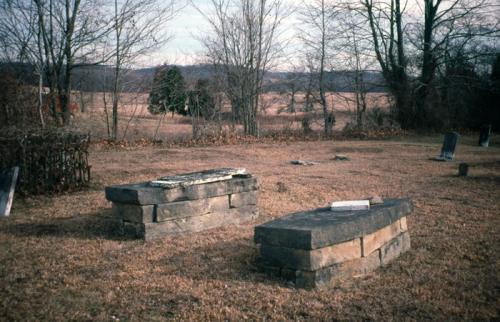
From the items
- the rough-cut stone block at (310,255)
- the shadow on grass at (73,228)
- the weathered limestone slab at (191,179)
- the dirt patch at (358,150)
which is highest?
the weathered limestone slab at (191,179)

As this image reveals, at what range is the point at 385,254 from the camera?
15.5ft

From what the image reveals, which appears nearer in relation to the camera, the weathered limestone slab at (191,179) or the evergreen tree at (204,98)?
the weathered limestone slab at (191,179)

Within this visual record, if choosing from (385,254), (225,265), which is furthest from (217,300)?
(385,254)

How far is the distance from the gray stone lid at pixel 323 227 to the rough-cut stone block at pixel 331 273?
0.28m

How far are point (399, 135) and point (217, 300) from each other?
18.7m

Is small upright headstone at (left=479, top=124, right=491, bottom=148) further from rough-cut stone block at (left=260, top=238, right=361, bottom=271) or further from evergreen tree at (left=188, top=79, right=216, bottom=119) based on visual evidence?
rough-cut stone block at (left=260, top=238, right=361, bottom=271)

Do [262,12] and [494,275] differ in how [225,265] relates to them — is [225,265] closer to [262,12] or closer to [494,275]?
[494,275]

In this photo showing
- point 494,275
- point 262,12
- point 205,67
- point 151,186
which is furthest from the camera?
point 205,67

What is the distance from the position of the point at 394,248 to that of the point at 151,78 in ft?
54.1

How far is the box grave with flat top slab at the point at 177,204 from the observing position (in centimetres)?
560

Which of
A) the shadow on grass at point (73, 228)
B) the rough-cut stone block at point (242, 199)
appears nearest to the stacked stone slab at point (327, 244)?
the rough-cut stone block at point (242, 199)

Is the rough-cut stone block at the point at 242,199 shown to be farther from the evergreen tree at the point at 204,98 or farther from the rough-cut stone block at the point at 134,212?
the evergreen tree at the point at 204,98

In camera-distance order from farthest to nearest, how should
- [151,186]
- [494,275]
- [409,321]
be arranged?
[151,186] → [494,275] → [409,321]


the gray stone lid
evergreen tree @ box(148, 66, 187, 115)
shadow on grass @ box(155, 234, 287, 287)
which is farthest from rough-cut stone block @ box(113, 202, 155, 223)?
evergreen tree @ box(148, 66, 187, 115)
